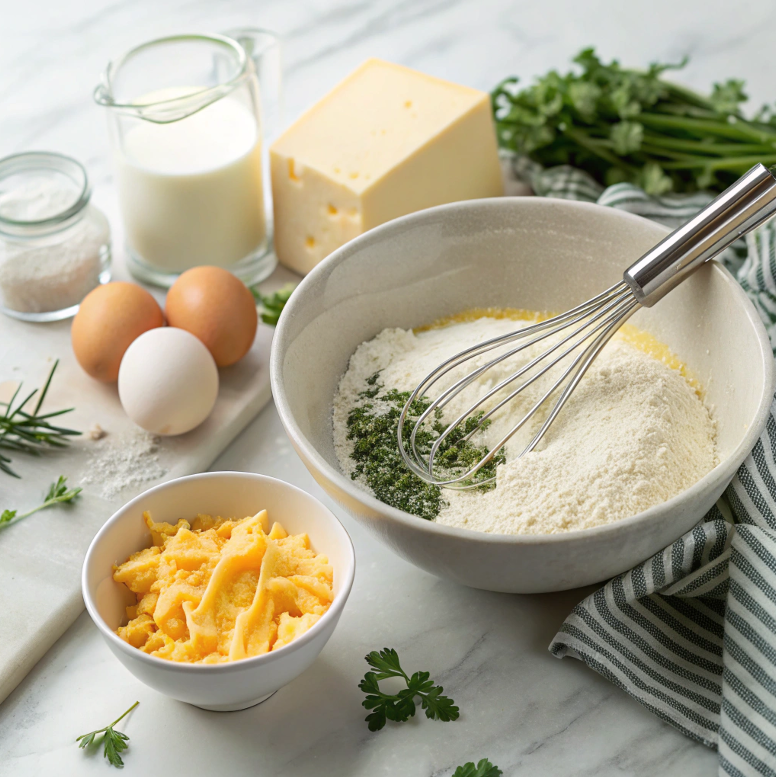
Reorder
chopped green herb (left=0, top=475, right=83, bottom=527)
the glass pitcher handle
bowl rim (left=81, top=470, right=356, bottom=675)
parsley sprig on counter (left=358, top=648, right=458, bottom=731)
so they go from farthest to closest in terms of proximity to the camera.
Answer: the glass pitcher handle → chopped green herb (left=0, top=475, right=83, bottom=527) → parsley sprig on counter (left=358, top=648, right=458, bottom=731) → bowl rim (left=81, top=470, right=356, bottom=675)

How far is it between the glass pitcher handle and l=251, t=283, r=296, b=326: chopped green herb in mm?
291

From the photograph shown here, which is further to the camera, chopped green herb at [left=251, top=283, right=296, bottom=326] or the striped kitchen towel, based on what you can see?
chopped green herb at [left=251, top=283, right=296, bottom=326]

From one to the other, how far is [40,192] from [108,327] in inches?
11.3

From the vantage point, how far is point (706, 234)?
96 cm

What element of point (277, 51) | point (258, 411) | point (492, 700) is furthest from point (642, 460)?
point (277, 51)

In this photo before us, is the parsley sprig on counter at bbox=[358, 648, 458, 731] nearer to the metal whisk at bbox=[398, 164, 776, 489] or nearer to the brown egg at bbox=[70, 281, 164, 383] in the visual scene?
the metal whisk at bbox=[398, 164, 776, 489]

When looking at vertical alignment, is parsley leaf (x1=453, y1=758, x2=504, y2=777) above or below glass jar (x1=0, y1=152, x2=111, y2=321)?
below

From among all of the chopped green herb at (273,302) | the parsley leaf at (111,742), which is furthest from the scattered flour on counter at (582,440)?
the parsley leaf at (111,742)

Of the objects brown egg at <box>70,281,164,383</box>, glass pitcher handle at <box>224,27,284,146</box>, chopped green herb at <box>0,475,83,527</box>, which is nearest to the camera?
chopped green herb at <box>0,475,83,527</box>

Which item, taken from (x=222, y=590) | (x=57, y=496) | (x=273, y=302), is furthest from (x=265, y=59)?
(x=222, y=590)

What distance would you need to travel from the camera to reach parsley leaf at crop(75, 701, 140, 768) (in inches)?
33.0

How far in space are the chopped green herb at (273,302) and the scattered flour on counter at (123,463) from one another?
0.26 metres

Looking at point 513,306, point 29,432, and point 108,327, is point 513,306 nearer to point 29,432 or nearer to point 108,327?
point 108,327

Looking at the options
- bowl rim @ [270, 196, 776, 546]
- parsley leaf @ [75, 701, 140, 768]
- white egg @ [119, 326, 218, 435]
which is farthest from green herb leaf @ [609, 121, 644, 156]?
parsley leaf @ [75, 701, 140, 768]
